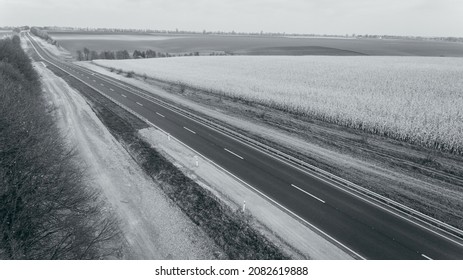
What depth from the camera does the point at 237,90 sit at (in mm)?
43125

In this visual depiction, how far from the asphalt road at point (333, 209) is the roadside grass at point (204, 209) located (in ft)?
9.39

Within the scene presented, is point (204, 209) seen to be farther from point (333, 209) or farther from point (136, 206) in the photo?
point (333, 209)

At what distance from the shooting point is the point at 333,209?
1540 cm

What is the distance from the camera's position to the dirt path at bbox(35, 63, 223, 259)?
41.3 ft

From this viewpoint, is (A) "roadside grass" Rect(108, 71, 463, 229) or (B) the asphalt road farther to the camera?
(A) "roadside grass" Rect(108, 71, 463, 229)

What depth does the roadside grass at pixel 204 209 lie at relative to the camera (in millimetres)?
12602

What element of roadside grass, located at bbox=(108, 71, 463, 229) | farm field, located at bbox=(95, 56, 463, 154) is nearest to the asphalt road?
roadside grass, located at bbox=(108, 71, 463, 229)

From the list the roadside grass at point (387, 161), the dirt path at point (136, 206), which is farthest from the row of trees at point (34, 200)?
the roadside grass at point (387, 161)

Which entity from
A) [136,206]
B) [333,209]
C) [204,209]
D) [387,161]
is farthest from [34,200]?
[387,161]

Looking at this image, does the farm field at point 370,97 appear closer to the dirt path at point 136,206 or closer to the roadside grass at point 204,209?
the roadside grass at point 204,209

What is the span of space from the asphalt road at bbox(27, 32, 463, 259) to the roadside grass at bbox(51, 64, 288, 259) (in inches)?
113

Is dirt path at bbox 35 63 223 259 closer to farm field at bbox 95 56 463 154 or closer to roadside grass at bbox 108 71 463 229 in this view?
roadside grass at bbox 108 71 463 229

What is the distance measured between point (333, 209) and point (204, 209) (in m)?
7.12

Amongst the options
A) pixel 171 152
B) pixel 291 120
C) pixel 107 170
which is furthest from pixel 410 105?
pixel 107 170
